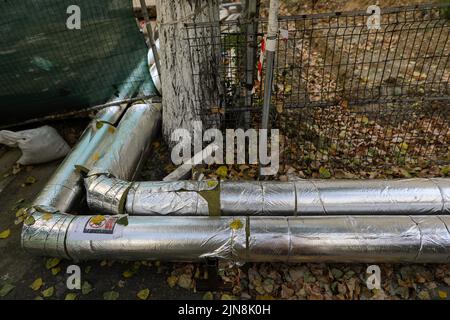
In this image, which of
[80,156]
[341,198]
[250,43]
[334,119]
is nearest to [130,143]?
[80,156]

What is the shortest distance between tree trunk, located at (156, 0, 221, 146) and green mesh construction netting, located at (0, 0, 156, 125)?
0.86 metres

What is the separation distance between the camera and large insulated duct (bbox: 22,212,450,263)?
2502mm

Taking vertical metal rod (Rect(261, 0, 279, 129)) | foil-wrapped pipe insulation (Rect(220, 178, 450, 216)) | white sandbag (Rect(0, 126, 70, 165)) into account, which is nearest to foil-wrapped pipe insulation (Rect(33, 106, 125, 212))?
white sandbag (Rect(0, 126, 70, 165))

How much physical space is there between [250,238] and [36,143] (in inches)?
123

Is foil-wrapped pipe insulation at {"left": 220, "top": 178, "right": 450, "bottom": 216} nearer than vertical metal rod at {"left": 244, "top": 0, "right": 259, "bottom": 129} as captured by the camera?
Yes

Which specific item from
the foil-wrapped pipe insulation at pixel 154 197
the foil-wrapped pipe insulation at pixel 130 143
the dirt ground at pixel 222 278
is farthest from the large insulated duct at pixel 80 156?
the dirt ground at pixel 222 278

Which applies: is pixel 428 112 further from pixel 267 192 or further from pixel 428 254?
pixel 267 192

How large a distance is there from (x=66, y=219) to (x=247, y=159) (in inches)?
81.9

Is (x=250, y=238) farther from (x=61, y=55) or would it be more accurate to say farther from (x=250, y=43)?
(x=61, y=55)

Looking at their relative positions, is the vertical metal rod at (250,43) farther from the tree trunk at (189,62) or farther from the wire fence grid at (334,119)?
the tree trunk at (189,62)

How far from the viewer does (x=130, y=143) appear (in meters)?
3.56

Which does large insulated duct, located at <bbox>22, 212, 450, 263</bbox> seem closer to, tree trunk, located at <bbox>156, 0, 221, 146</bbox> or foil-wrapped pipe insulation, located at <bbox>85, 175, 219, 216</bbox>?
foil-wrapped pipe insulation, located at <bbox>85, 175, 219, 216</bbox>

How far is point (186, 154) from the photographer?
385 cm

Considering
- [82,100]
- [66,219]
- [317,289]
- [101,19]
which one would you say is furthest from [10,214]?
[317,289]
